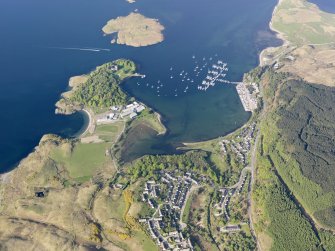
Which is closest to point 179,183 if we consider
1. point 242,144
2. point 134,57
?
point 242,144

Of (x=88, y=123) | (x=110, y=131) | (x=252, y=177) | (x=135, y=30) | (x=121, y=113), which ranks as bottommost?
(x=252, y=177)

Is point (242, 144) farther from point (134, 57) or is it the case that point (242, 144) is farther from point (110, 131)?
point (134, 57)

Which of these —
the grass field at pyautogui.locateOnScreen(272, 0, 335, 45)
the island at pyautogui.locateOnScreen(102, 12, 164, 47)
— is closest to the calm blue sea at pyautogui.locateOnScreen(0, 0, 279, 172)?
the island at pyautogui.locateOnScreen(102, 12, 164, 47)

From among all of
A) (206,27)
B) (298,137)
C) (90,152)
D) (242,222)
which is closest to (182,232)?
(242,222)

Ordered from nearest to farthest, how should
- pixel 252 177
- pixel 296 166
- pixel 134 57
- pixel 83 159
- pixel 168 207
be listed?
1. pixel 168 207
2. pixel 252 177
3. pixel 296 166
4. pixel 83 159
5. pixel 134 57

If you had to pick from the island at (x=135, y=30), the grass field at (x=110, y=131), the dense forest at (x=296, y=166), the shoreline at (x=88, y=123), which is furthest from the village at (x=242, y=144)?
the island at (x=135, y=30)

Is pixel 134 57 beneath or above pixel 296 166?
above
